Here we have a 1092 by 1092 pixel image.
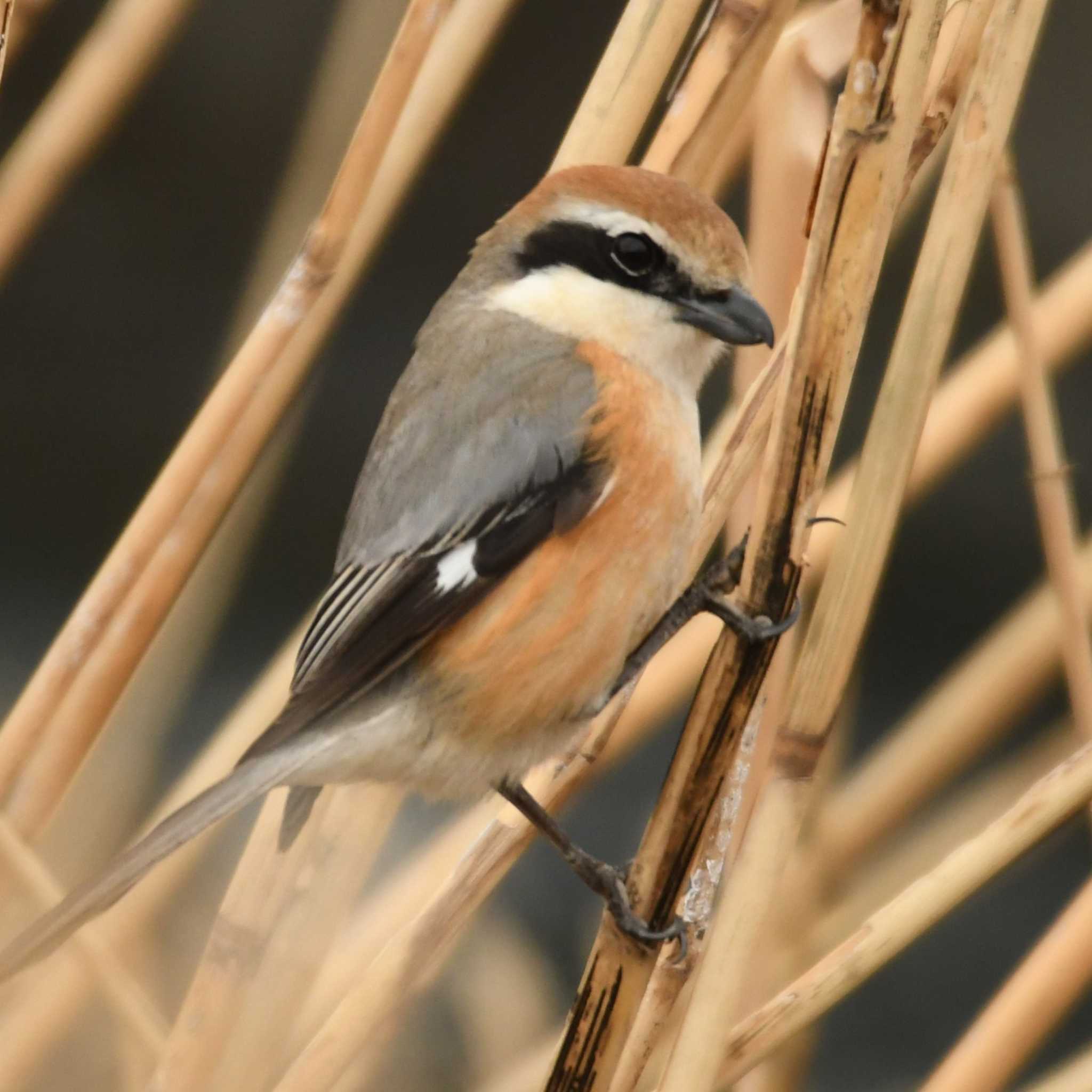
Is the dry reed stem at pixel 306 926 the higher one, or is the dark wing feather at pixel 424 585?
the dark wing feather at pixel 424 585

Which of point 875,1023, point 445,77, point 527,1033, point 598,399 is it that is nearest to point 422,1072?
point 527,1033

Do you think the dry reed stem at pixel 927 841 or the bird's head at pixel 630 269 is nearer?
the bird's head at pixel 630 269

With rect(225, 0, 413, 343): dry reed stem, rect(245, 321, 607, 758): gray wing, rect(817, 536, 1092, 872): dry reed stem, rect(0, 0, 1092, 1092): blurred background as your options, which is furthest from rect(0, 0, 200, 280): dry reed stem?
rect(0, 0, 1092, 1092): blurred background

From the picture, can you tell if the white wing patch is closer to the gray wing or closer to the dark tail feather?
the gray wing

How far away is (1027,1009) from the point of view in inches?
56.1

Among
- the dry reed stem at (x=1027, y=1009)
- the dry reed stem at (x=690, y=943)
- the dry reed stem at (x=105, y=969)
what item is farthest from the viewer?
the dry reed stem at (x=105, y=969)

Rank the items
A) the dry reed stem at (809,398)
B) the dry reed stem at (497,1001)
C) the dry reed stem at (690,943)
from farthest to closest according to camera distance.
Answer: the dry reed stem at (497,1001) < the dry reed stem at (690,943) < the dry reed stem at (809,398)

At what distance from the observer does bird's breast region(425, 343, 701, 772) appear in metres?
1.55

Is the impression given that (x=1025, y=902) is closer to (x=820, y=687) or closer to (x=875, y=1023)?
(x=875, y=1023)

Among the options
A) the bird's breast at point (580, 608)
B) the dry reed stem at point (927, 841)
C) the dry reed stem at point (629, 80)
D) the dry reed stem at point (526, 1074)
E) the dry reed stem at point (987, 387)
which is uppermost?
the dry reed stem at point (629, 80)

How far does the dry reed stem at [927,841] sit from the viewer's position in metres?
1.79

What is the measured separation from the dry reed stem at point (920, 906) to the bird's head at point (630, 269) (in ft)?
1.69

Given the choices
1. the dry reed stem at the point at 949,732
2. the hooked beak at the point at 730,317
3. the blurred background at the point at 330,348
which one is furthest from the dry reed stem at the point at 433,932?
the blurred background at the point at 330,348

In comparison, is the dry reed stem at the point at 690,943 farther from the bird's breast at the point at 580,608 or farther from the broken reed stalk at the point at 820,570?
the broken reed stalk at the point at 820,570
